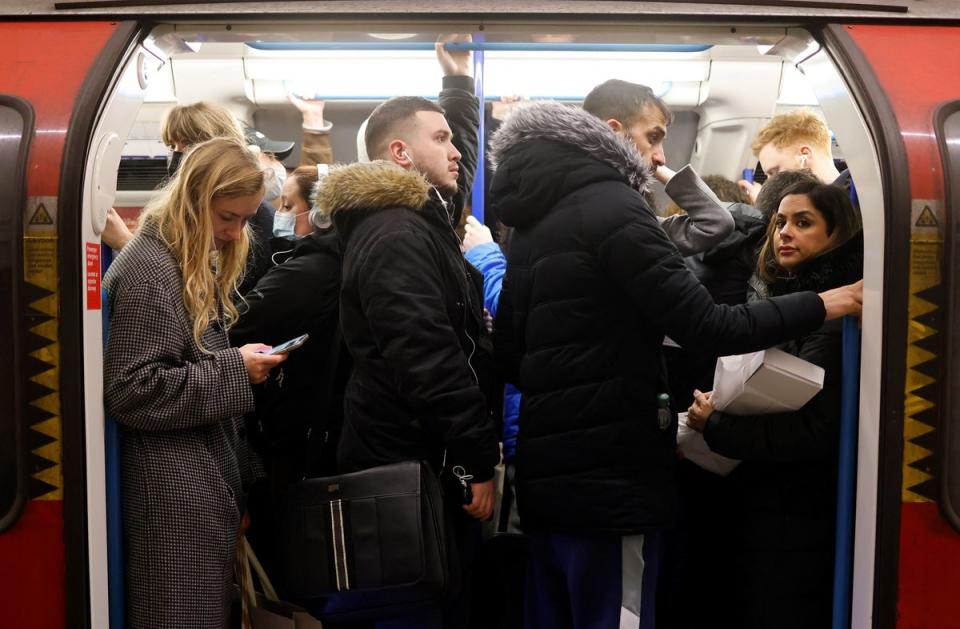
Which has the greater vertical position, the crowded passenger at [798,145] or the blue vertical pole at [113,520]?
the crowded passenger at [798,145]

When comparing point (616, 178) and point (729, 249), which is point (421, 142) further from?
point (729, 249)

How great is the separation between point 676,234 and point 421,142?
84cm

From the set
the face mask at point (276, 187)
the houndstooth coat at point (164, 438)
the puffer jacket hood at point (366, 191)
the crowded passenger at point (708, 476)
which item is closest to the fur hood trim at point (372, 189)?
the puffer jacket hood at point (366, 191)

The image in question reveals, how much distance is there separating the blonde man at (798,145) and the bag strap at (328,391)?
183 cm

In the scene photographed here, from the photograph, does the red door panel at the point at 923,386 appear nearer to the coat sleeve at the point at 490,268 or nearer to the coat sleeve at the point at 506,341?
the coat sleeve at the point at 506,341

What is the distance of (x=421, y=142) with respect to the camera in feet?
9.52

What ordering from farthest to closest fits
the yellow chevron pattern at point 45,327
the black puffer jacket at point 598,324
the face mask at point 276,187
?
the face mask at point 276,187, the black puffer jacket at point 598,324, the yellow chevron pattern at point 45,327

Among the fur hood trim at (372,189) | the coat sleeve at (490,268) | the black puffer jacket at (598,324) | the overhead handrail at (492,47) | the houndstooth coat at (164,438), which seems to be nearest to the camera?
the houndstooth coat at (164,438)

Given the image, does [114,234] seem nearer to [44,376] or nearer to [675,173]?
[44,376]

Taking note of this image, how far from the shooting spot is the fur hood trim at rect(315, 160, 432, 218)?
100 inches

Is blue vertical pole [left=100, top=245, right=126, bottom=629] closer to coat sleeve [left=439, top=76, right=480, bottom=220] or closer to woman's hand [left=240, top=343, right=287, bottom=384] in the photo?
woman's hand [left=240, top=343, right=287, bottom=384]

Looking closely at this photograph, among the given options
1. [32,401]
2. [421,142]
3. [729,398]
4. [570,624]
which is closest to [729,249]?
[729,398]

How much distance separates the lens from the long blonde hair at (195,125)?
3090mm

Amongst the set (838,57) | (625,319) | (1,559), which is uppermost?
(838,57)
